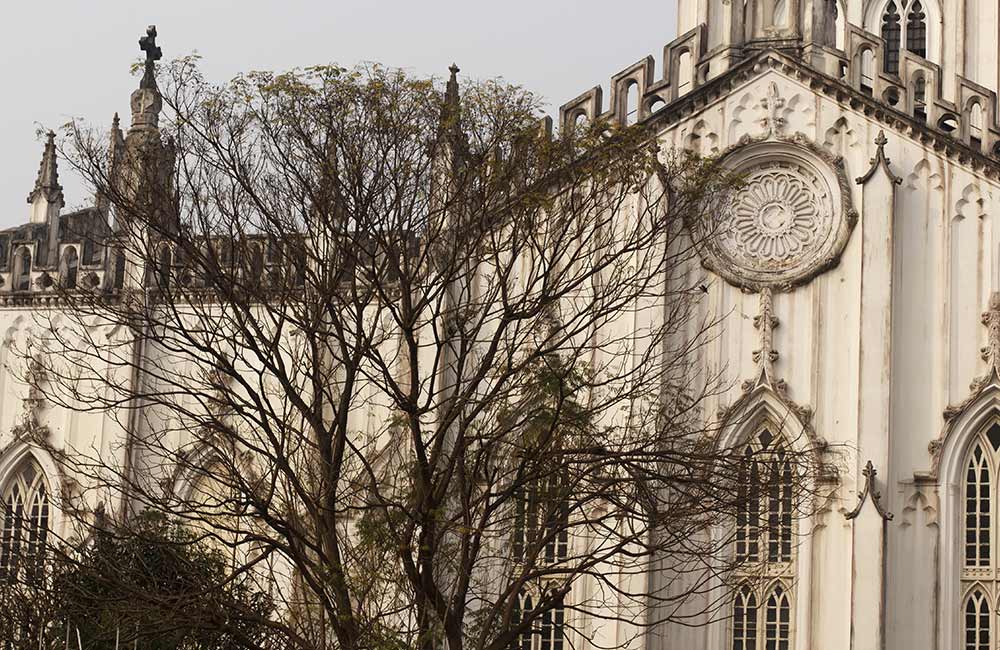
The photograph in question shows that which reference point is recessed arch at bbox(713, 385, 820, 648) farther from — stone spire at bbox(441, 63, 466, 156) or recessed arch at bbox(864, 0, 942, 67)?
recessed arch at bbox(864, 0, 942, 67)

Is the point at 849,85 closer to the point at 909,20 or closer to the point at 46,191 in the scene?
the point at 909,20

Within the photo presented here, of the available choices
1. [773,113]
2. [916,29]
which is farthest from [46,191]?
[916,29]

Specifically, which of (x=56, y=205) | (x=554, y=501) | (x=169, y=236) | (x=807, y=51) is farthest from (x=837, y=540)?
(x=56, y=205)

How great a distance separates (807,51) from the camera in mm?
32875

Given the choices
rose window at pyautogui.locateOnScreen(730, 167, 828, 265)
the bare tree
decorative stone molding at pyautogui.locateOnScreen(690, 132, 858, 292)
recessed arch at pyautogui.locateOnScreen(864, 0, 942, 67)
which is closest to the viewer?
the bare tree

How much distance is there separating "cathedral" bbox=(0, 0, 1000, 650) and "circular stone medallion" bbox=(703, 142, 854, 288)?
3 centimetres

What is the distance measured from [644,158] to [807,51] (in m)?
10.6

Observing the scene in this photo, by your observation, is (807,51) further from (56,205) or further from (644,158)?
(56,205)

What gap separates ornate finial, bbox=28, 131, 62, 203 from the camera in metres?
37.3

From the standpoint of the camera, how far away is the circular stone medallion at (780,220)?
31859 mm

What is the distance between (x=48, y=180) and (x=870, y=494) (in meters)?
16.8

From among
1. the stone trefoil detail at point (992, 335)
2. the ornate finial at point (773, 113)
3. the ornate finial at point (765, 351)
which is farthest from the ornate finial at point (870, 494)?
the ornate finial at point (773, 113)

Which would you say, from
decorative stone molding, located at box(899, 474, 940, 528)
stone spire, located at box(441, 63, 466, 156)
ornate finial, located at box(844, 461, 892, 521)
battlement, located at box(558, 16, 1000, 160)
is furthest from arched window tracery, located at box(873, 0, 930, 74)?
stone spire, located at box(441, 63, 466, 156)

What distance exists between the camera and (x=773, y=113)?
32.5 metres
